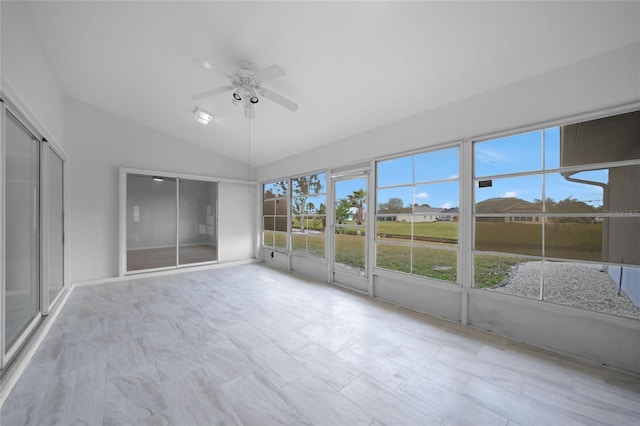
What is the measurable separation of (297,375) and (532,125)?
3298mm

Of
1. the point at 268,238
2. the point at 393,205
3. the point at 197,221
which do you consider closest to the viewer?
the point at 393,205

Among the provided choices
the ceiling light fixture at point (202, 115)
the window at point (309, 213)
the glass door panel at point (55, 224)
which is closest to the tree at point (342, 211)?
the window at point (309, 213)

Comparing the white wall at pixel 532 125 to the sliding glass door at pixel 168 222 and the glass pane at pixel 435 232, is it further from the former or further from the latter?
the sliding glass door at pixel 168 222

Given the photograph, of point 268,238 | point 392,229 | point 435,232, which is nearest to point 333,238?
point 392,229

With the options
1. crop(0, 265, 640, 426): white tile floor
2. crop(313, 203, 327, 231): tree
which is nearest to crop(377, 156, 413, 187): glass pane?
crop(313, 203, 327, 231): tree

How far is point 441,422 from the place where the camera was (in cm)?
150

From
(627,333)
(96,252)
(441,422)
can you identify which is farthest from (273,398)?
(96,252)

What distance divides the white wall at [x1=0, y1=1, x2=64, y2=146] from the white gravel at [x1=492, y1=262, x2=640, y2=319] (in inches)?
198

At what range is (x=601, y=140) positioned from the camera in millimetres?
2195

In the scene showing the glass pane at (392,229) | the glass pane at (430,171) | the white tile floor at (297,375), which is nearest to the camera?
the white tile floor at (297,375)

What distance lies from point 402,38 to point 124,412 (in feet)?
12.0

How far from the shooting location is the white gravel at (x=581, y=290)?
2.13 m

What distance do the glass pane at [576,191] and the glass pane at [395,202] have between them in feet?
4.76

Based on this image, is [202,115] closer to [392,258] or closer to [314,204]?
[314,204]
